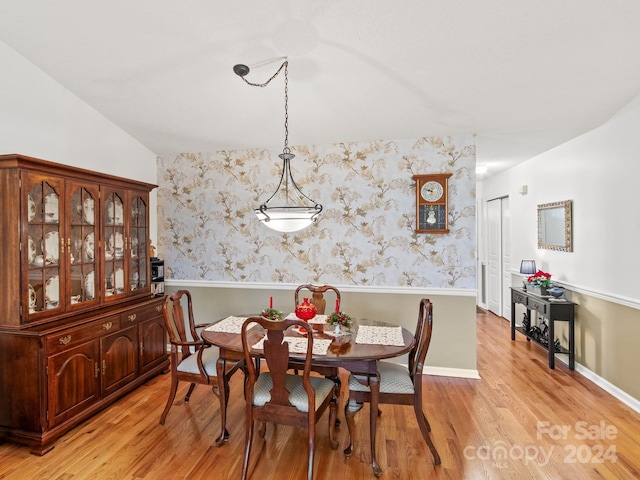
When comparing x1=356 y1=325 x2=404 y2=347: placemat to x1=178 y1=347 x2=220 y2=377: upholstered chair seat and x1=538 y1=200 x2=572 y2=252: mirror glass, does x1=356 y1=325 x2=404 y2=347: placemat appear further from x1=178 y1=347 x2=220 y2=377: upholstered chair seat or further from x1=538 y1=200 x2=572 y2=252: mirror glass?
x1=538 y1=200 x2=572 y2=252: mirror glass

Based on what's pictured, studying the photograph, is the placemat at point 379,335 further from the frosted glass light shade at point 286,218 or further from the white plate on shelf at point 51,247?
the white plate on shelf at point 51,247

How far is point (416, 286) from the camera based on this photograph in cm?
357

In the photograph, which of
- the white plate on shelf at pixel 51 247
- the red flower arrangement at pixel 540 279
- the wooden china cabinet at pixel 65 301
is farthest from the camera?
the red flower arrangement at pixel 540 279

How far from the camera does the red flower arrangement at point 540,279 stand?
3881 mm

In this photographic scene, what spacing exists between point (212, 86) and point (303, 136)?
1.05m

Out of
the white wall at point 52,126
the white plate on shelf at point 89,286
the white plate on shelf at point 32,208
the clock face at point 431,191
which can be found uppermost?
the white wall at point 52,126

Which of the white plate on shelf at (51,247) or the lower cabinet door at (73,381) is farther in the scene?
the white plate on shelf at (51,247)

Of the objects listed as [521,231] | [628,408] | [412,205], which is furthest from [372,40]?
[521,231]

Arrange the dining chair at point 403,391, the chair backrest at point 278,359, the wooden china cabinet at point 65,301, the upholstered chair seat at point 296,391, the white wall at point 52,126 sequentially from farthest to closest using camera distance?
the white wall at point 52,126 → the wooden china cabinet at point 65,301 → the dining chair at point 403,391 → the upholstered chair seat at point 296,391 → the chair backrest at point 278,359

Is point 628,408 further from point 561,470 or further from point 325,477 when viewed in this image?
point 325,477

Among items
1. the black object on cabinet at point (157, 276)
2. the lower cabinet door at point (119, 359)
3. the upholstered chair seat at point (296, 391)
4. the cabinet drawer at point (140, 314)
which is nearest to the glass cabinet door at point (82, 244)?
the cabinet drawer at point (140, 314)

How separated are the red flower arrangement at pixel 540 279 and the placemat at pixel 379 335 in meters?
2.30

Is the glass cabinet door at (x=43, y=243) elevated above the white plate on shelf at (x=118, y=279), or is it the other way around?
the glass cabinet door at (x=43, y=243)

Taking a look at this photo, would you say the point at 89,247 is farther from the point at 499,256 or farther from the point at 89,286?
the point at 499,256
